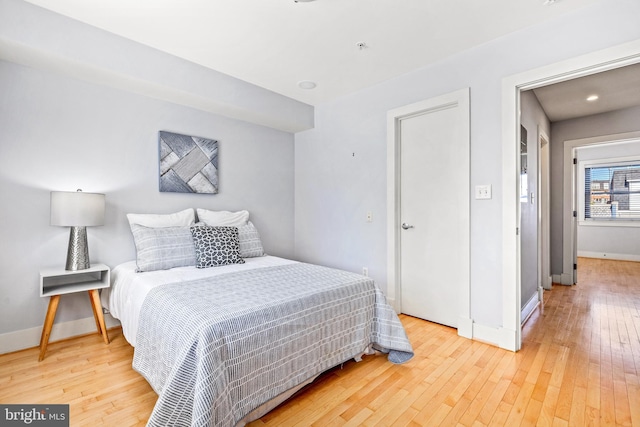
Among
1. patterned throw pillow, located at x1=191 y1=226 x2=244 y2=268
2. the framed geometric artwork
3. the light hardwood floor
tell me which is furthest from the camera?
the framed geometric artwork

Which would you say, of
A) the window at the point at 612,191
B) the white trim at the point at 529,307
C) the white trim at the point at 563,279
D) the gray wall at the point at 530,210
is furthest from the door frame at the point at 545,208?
the window at the point at 612,191

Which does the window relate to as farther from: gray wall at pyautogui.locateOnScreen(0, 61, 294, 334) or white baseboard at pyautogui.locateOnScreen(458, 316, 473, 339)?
gray wall at pyautogui.locateOnScreen(0, 61, 294, 334)

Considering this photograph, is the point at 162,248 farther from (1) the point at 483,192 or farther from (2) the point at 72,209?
(1) the point at 483,192

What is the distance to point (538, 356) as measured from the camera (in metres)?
2.27

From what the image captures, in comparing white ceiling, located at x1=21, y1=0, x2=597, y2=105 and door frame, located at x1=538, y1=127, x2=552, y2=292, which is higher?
white ceiling, located at x1=21, y1=0, x2=597, y2=105

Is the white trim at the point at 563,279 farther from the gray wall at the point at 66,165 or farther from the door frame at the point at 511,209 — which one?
the gray wall at the point at 66,165

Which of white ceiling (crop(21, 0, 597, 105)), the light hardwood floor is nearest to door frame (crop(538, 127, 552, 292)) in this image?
the light hardwood floor

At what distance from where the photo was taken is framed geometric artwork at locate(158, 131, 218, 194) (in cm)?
311

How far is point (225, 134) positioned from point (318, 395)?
294cm

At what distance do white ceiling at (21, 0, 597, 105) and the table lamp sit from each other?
1.33m

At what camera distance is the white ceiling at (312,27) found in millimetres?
2049

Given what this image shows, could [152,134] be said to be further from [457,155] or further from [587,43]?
[587,43]

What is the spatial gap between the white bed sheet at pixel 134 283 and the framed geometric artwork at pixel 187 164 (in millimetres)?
920

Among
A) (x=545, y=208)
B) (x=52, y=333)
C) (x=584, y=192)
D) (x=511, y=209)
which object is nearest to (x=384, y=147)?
(x=511, y=209)
